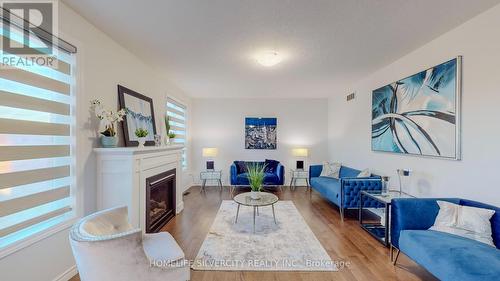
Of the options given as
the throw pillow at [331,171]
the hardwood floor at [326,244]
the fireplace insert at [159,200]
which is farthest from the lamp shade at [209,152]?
the throw pillow at [331,171]

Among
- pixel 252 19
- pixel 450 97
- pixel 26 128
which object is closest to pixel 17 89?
pixel 26 128

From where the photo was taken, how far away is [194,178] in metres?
6.77

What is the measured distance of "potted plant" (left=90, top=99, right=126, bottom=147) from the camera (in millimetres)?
2576

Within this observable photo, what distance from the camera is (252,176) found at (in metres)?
3.84

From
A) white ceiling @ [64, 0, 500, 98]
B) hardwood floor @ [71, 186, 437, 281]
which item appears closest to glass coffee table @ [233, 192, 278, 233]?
hardwood floor @ [71, 186, 437, 281]

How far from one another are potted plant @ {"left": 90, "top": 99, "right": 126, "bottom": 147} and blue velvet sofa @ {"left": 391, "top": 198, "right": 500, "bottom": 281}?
3.45 metres

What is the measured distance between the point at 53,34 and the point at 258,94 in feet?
15.5

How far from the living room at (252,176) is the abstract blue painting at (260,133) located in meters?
2.43

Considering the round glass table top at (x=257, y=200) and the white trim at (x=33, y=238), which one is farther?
the round glass table top at (x=257, y=200)

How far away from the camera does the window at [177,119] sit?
5.22 metres

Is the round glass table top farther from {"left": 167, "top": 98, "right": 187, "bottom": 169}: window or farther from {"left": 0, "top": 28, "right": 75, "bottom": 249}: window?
{"left": 167, "top": 98, "right": 187, "bottom": 169}: window

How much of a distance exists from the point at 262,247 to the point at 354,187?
2073 millimetres

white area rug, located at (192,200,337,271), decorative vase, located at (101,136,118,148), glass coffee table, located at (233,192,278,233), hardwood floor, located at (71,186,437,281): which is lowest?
hardwood floor, located at (71,186,437,281)

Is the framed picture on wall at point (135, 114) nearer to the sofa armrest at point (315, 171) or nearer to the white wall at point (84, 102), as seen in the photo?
the white wall at point (84, 102)
